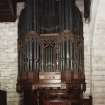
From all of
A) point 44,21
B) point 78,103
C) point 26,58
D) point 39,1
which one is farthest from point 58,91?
point 39,1

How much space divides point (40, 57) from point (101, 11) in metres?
2.08

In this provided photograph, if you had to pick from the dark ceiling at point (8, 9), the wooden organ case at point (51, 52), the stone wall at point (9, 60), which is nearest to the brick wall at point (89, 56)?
the stone wall at point (9, 60)

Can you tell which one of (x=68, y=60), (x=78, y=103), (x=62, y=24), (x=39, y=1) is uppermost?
(x=39, y=1)

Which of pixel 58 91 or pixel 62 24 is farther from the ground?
pixel 62 24

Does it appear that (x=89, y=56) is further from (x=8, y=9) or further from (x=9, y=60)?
(x=8, y=9)

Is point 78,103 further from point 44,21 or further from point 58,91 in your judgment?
point 44,21

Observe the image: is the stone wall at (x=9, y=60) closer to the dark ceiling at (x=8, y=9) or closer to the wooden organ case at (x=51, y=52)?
the dark ceiling at (x=8, y=9)

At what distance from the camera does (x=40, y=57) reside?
9.65 metres

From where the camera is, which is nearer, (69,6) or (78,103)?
(78,103)

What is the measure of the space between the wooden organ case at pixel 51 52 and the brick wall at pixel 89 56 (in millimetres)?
357

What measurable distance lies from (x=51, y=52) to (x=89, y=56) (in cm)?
124

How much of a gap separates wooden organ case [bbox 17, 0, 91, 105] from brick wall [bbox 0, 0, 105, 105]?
36cm

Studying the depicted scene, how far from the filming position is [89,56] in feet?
33.4

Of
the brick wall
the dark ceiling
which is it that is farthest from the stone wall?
the dark ceiling
